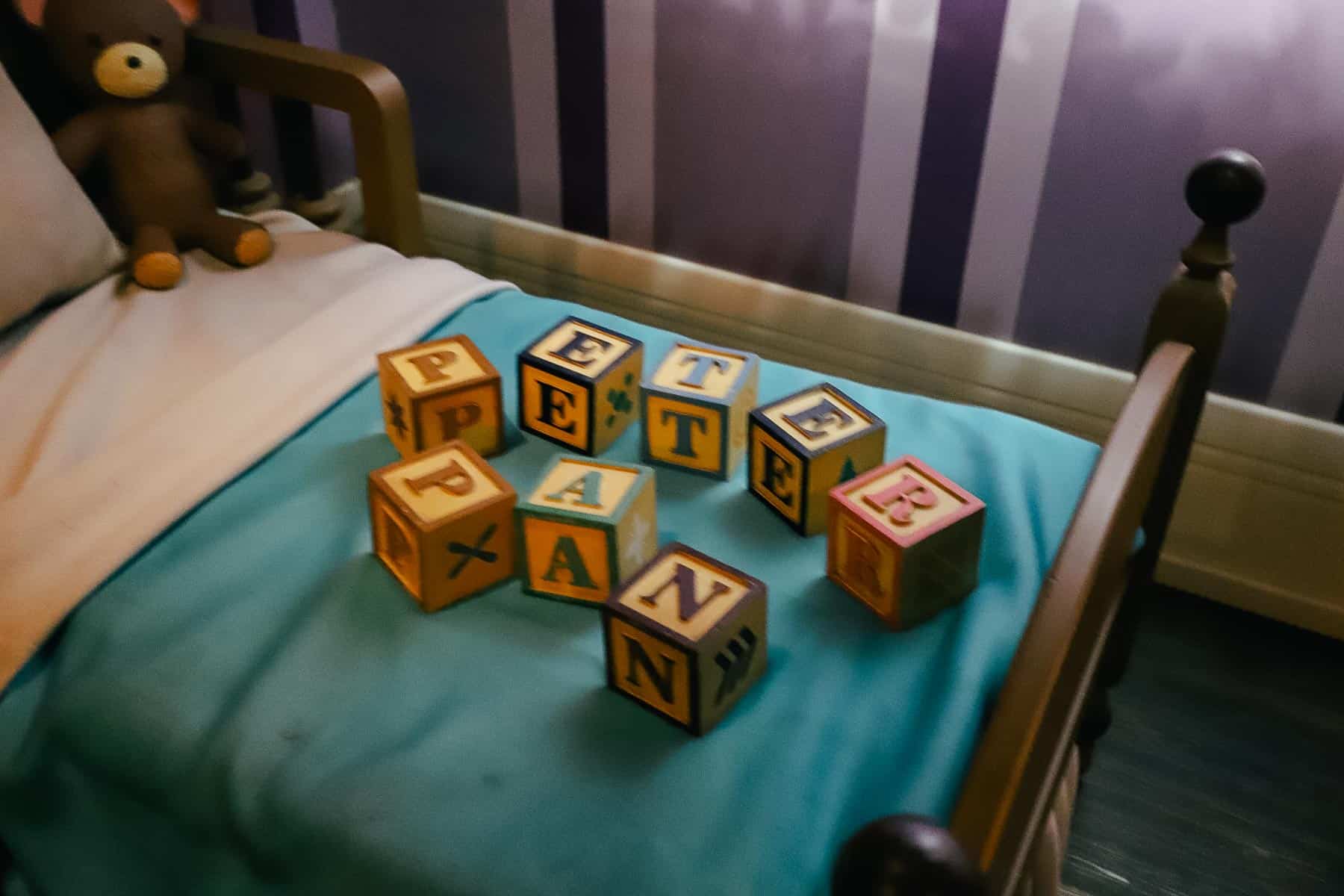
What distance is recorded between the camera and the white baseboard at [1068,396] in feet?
4.60

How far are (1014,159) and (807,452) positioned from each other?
0.65m

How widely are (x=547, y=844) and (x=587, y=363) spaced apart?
486 mm

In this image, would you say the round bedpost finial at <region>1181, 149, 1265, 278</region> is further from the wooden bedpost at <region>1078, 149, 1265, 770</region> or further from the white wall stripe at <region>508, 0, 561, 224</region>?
the white wall stripe at <region>508, 0, 561, 224</region>

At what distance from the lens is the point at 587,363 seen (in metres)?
1.08

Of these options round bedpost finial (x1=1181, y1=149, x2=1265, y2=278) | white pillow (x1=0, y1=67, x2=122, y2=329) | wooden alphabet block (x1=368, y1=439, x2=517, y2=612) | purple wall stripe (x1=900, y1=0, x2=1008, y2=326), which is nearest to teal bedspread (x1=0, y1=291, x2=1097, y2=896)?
wooden alphabet block (x1=368, y1=439, x2=517, y2=612)

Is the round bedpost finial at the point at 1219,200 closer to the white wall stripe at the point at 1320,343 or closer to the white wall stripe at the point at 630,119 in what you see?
the white wall stripe at the point at 1320,343

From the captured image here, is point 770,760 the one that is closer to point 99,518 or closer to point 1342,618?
point 99,518

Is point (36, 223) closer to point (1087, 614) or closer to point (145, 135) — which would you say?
point (145, 135)

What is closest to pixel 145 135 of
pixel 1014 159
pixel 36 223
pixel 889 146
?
pixel 36 223

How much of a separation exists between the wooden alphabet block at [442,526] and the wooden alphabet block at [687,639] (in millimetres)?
136

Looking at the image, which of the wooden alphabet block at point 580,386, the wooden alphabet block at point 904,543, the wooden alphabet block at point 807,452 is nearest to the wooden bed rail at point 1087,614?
the wooden alphabet block at point 904,543

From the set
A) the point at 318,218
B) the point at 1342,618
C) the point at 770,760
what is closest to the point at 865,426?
the point at 770,760

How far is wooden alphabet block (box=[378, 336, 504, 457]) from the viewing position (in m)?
1.04

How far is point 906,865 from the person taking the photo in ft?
1.50
